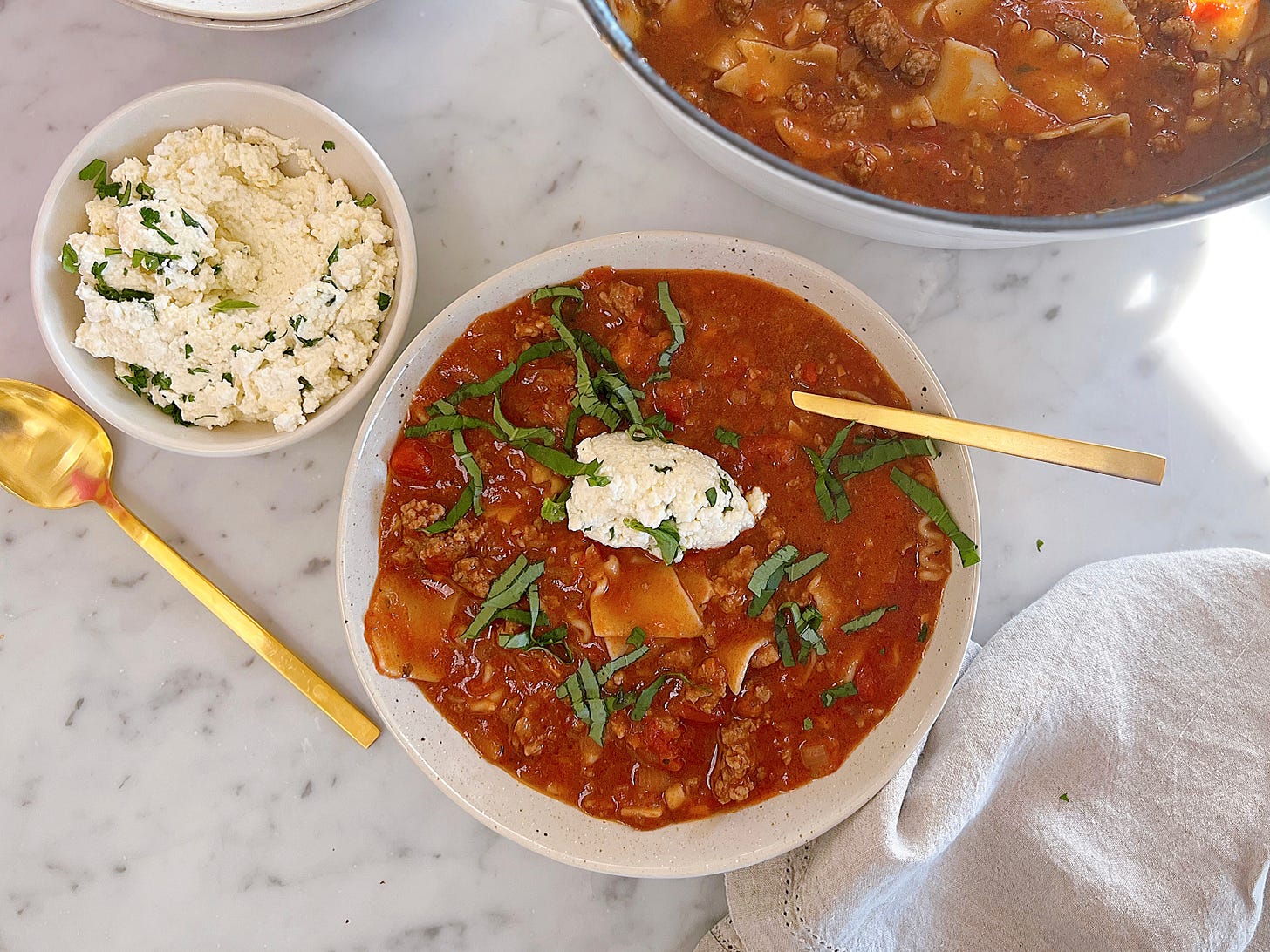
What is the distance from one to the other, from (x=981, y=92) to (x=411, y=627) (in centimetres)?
177

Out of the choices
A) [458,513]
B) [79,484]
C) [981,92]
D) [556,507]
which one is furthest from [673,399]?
[79,484]

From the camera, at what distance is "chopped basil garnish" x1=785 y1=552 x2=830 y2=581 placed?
234 cm

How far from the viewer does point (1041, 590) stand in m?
2.66

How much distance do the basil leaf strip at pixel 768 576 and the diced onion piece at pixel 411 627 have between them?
29.4 inches

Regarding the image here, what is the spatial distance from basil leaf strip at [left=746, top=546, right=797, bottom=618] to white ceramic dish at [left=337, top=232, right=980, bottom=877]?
16.4 inches

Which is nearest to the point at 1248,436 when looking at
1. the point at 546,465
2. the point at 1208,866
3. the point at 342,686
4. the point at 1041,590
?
the point at 1041,590

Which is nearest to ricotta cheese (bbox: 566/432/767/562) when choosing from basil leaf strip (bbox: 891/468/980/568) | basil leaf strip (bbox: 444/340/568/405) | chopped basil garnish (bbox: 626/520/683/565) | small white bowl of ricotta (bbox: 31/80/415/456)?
chopped basil garnish (bbox: 626/520/683/565)

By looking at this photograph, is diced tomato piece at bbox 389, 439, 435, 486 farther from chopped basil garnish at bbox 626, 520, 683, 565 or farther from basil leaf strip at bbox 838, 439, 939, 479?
basil leaf strip at bbox 838, 439, 939, 479

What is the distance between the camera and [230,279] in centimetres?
236

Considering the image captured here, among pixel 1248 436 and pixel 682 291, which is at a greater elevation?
pixel 682 291

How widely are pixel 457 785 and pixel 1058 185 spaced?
1.94 metres

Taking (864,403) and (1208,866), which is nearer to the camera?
(864,403)

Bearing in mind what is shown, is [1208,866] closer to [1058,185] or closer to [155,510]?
[1058,185]

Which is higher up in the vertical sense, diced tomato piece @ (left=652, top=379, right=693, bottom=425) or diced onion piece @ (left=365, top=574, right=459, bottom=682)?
diced tomato piece @ (left=652, top=379, right=693, bottom=425)
